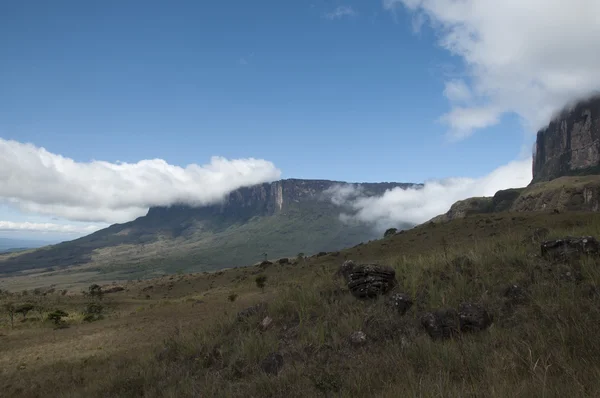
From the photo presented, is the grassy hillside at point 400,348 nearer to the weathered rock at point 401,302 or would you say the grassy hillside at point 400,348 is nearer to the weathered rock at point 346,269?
the weathered rock at point 401,302

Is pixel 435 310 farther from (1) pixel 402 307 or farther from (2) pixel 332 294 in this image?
(2) pixel 332 294

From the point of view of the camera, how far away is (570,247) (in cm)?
820

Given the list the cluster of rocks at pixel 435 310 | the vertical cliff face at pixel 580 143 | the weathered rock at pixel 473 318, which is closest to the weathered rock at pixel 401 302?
the cluster of rocks at pixel 435 310

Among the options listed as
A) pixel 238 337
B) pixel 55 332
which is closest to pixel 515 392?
pixel 238 337

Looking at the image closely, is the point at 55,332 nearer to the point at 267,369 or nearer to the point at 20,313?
the point at 20,313

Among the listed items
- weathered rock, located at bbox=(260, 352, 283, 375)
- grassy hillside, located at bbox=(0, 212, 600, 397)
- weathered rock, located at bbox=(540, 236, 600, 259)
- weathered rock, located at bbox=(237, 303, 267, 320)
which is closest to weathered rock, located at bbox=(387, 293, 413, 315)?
grassy hillside, located at bbox=(0, 212, 600, 397)

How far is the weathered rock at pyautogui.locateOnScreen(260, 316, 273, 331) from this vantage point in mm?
9615

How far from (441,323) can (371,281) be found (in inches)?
123

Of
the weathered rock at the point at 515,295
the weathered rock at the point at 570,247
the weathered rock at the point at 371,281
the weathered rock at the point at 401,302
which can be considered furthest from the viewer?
the weathered rock at the point at 371,281

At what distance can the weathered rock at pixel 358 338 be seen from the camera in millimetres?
7152

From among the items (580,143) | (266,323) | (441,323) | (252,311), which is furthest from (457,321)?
(580,143)

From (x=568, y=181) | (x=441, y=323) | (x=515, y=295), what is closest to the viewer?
(x=441, y=323)

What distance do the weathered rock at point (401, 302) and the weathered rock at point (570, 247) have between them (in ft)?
11.7

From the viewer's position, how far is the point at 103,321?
84.2 ft
